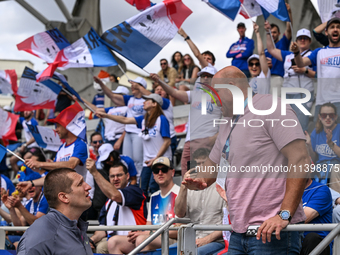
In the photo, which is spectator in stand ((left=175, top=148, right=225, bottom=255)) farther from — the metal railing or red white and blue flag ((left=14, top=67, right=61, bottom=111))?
red white and blue flag ((left=14, top=67, right=61, bottom=111))

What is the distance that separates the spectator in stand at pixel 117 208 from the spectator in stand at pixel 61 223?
1726mm

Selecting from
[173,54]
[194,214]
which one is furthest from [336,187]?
[173,54]

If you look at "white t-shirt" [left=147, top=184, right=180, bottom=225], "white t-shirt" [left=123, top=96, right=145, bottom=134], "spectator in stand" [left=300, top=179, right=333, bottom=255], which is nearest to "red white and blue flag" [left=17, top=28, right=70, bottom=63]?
"white t-shirt" [left=123, top=96, right=145, bottom=134]

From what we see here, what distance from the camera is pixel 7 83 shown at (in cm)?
932

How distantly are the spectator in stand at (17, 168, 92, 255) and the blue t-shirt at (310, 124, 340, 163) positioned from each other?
1716 millimetres

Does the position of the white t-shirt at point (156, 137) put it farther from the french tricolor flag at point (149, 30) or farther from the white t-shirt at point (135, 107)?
the french tricolor flag at point (149, 30)

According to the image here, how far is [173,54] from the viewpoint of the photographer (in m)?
11.6

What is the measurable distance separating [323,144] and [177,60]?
8.48m

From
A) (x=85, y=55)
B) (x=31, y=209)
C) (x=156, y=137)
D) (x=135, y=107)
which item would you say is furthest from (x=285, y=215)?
(x=135, y=107)

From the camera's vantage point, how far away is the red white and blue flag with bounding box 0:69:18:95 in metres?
9.27

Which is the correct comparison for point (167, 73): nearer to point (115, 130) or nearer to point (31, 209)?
point (115, 130)

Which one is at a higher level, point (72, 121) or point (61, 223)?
point (72, 121)

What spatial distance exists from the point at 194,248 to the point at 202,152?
2.26ft

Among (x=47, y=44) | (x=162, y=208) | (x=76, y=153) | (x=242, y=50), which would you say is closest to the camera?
(x=162, y=208)
